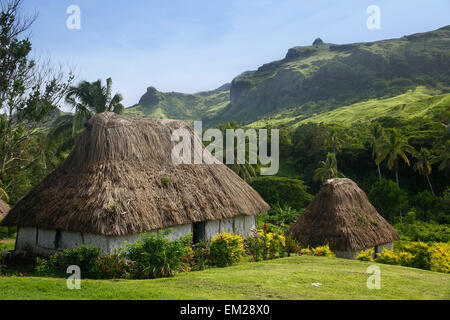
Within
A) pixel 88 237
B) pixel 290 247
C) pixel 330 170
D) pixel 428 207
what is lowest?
pixel 428 207

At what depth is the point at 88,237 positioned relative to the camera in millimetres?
11977

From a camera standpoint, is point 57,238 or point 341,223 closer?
point 57,238

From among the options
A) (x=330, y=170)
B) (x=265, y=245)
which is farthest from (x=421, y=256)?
(x=330, y=170)

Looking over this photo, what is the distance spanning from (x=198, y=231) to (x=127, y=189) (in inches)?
143

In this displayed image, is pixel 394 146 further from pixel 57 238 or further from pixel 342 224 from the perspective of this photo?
pixel 57 238

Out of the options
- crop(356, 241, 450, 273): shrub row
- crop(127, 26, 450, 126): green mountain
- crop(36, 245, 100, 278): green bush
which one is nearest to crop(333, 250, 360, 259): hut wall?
crop(356, 241, 450, 273): shrub row

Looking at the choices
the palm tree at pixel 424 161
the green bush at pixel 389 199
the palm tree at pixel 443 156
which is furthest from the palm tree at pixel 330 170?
the palm tree at pixel 443 156

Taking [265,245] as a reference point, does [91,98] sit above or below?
above

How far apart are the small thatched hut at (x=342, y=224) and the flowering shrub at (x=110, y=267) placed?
9679 mm

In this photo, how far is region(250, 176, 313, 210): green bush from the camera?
39.3 m

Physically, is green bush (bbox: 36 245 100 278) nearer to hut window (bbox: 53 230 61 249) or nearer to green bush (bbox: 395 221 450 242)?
hut window (bbox: 53 230 61 249)

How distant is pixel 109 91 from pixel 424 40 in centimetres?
13599

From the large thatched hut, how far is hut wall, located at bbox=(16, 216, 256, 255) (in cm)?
3
